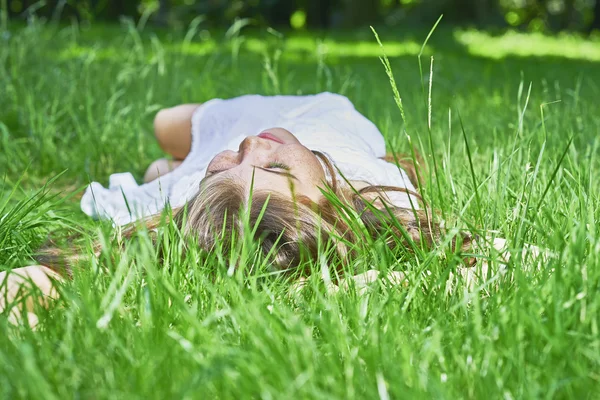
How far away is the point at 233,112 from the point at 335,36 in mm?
7940

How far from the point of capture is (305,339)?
45.1 inches

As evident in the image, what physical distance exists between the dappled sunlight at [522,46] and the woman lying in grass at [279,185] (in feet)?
18.1

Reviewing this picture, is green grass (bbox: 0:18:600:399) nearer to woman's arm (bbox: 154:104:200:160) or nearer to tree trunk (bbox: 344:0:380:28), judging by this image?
woman's arm (bbox: 154:104:200:160)

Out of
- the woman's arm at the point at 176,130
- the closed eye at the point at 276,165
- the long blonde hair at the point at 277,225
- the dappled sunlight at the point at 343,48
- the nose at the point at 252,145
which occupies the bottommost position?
the dappled sunlight at the point at 343,48

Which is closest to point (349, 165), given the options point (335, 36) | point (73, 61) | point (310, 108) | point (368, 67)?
point (310, 108)

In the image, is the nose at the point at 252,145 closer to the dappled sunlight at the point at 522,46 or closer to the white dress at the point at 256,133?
the white dress at the point at 256,133

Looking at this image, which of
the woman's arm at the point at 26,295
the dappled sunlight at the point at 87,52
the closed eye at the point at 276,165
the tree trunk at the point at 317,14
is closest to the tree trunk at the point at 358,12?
the tree trunk at the point at 317,14

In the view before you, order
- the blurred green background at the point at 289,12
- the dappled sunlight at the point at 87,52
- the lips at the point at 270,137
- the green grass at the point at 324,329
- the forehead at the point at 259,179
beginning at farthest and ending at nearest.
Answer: the blurred green background at the point at 289,12 → the dappled sunlight at the point at 87,52 → the lips at the point at 270,137 → the forehead at the point at 259,179 → the green grass at the point at 324,329

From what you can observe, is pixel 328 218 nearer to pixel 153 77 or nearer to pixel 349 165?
pixel 349 165

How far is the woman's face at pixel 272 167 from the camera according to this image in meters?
2.07

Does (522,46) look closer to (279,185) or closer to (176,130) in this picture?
(176,130)

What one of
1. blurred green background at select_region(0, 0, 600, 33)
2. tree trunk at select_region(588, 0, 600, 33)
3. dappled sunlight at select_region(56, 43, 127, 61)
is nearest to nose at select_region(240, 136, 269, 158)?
dappled sunlight at select_region(56, 43, 127, 61)

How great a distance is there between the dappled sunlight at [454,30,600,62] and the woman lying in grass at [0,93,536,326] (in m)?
5.51

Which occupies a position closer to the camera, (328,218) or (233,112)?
(328,218)
